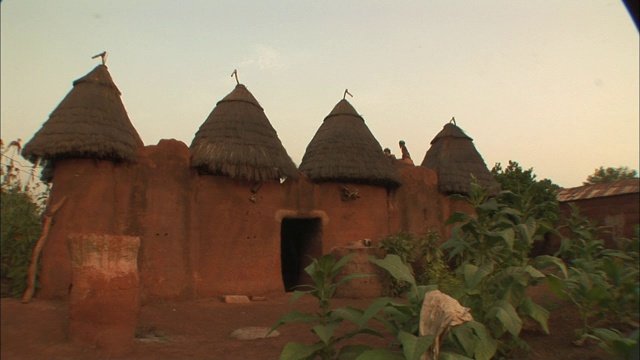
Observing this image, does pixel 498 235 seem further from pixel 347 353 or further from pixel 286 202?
pixel 286 202

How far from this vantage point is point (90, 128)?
21.9 feet

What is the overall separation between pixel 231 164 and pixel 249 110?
5.61ft

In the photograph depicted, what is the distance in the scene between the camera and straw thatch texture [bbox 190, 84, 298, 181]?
25.8 ft

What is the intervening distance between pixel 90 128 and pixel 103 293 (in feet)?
11.1

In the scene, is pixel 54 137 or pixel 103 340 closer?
pixel 103 340

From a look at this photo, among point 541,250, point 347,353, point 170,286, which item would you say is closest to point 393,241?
point 170,286

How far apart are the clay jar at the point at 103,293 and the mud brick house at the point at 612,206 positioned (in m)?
11.6

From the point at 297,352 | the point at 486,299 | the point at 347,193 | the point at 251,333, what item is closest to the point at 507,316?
the point at 486,299

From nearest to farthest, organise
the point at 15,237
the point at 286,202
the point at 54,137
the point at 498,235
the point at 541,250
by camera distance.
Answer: the point at 498,235 < the point at 15,237 < the point at 54,137 < the point at 286,202 < the point at 541,250

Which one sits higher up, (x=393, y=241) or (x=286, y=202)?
(x=286, y=202)

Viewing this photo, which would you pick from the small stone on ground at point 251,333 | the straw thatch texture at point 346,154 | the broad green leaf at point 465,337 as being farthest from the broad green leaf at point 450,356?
the straw thatch texture at point 346,154

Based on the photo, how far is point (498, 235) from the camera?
343cm

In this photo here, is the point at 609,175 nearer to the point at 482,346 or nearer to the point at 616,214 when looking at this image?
the point at 616,214

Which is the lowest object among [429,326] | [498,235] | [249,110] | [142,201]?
[429,326]
